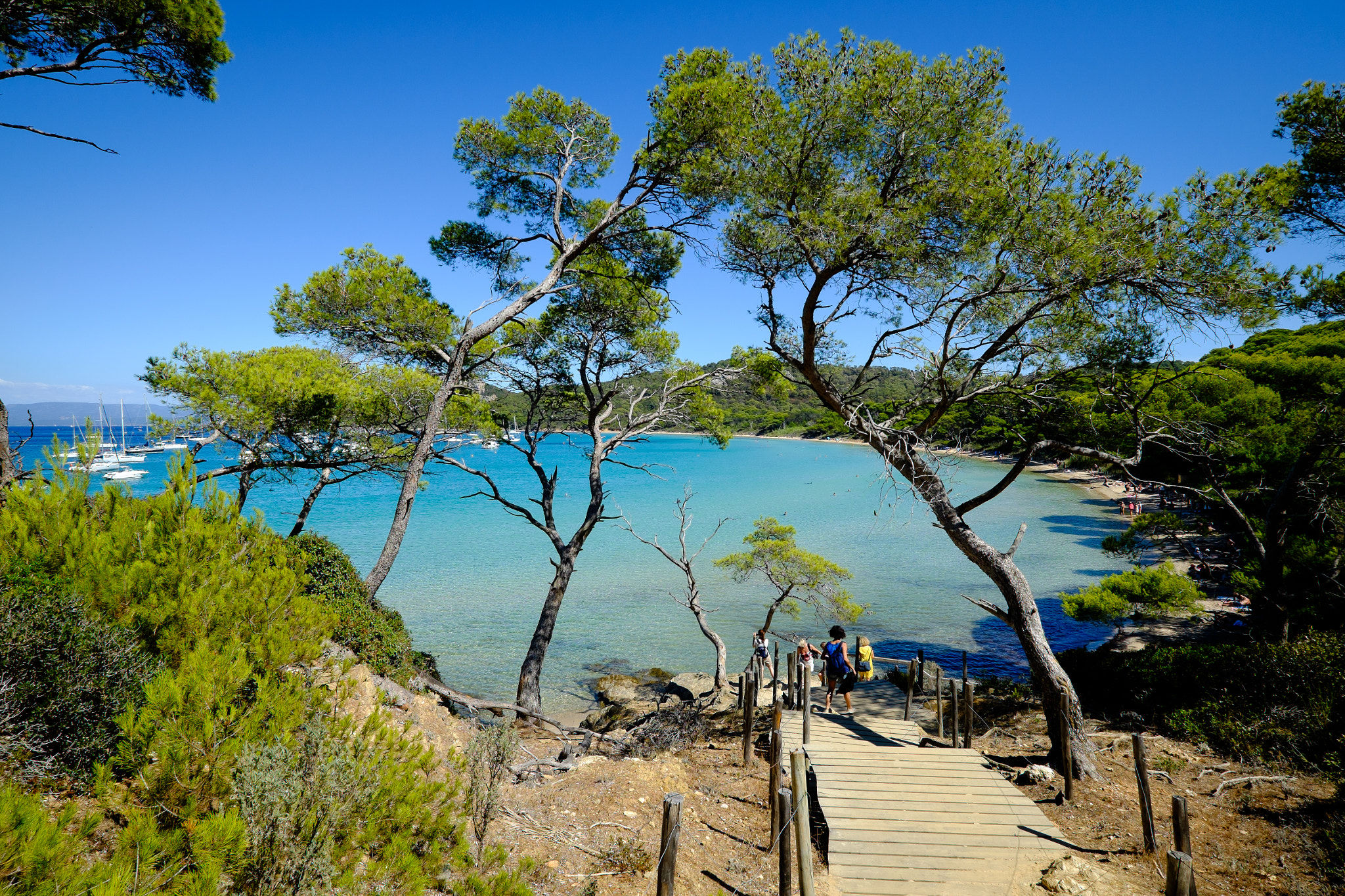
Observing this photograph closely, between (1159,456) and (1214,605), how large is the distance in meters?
9.41

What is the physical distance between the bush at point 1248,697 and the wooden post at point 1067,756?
7.46ft

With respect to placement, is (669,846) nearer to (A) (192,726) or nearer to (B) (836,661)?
(A) (192,726)

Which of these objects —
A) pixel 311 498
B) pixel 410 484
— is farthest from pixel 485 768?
pixel 311 498

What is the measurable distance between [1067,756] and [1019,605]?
169 centimetres

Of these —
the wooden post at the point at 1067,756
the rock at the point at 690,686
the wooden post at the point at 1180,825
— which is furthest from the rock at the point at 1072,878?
the rock at the point at 690,686

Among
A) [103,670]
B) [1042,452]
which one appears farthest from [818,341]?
[103,670]

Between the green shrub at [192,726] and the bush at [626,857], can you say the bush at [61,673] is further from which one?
the bush at [626,857]

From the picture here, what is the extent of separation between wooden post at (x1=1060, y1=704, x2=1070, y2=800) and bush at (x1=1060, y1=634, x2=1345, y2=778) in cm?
227

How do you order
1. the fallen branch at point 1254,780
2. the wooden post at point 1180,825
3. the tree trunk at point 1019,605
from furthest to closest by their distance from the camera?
the tree trunk at point 1019,605 < the fallen branch at point 1254,780 < the wooden post at point 1180,825

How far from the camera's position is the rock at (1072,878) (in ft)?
15.3

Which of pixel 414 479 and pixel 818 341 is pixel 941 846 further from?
pixel 414 479

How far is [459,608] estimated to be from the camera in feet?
67.6

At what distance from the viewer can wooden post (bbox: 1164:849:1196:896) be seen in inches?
143

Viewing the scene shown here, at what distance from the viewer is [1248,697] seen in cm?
788
